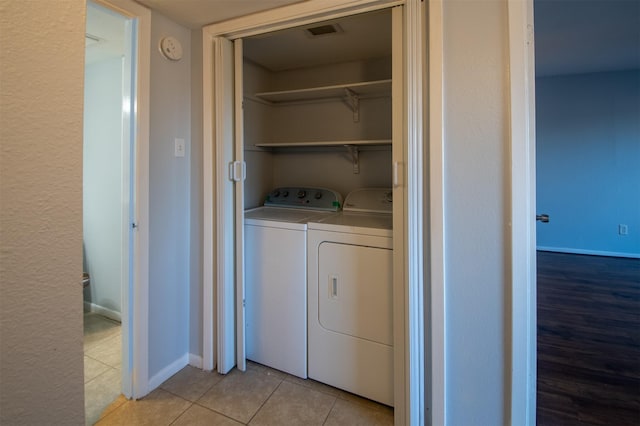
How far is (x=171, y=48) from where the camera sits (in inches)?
72.9

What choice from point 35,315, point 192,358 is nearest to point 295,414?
point 192,358

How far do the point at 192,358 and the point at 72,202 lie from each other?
186cm

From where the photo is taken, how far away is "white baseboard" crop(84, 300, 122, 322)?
2.70 meters

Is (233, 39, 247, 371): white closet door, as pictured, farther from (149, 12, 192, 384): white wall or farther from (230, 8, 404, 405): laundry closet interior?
(149, 12, 192, 384): white wall

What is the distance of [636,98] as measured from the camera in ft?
14.2

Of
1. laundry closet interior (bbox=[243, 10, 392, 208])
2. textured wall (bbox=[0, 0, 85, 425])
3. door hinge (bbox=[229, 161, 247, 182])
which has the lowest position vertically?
textured wall (bbox=[0, 0, 85, 425])

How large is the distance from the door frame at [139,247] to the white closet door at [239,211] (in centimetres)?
48

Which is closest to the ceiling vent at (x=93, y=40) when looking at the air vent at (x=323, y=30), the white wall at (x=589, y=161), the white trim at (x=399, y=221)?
the air vent at (x=323, y=30)

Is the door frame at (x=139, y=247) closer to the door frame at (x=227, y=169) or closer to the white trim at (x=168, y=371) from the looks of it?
the white trim at (x=168, y=371)

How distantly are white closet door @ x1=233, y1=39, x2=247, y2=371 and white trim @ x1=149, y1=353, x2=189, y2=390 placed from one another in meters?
0.34

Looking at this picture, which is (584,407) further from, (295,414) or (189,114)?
(189,114)

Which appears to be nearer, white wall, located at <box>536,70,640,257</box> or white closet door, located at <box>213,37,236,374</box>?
white closet door, located at <box>213,37,236,374</box>

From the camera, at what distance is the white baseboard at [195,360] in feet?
6.72

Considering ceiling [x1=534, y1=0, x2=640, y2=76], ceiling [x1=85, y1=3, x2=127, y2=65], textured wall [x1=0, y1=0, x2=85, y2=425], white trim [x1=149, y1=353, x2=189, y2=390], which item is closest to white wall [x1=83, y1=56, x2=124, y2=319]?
ceiling [x1=85, y1=3, x2=127, y2=65]
